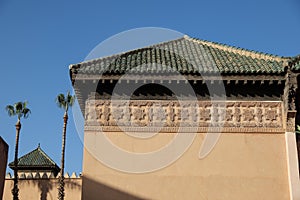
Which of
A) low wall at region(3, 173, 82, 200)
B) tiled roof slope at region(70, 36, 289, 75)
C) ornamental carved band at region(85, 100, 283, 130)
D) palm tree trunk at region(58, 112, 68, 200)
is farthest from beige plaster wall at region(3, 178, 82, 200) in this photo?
ornamental carved band at region(85, 100, 283, 130)

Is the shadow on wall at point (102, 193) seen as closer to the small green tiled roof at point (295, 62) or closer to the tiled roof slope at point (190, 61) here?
the tiled roof slope at point (190, 61)

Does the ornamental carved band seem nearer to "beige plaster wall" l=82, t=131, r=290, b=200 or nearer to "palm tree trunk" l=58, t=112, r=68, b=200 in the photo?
"beige plaster wall" l=82, t=131, r=290, b=200

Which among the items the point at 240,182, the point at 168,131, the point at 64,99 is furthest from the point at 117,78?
the point at 64,99

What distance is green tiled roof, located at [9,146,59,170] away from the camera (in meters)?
23.5

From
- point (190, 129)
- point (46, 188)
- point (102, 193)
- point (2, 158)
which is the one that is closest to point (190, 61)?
point (190, 129)

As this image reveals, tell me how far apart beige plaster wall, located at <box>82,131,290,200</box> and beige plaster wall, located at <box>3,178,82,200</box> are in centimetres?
688

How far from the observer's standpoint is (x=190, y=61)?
11.5 meters

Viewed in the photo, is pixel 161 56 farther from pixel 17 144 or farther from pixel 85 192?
pixel 17 144

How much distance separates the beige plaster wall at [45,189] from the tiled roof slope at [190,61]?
6.76 metres

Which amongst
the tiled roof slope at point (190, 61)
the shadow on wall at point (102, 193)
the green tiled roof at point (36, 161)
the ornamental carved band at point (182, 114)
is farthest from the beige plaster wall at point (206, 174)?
the green tiled roof at point (36, 161)

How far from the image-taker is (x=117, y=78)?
414 inches

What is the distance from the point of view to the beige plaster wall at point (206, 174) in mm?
10000

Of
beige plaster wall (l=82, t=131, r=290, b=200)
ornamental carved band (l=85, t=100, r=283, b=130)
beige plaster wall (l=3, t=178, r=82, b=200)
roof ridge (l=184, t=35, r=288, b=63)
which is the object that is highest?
Answer: roof ridge (l=184, t=35, r=288, b=63)

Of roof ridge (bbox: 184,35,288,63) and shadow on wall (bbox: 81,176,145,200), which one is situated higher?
roof ridge (bbox: 184,35,288,63)
